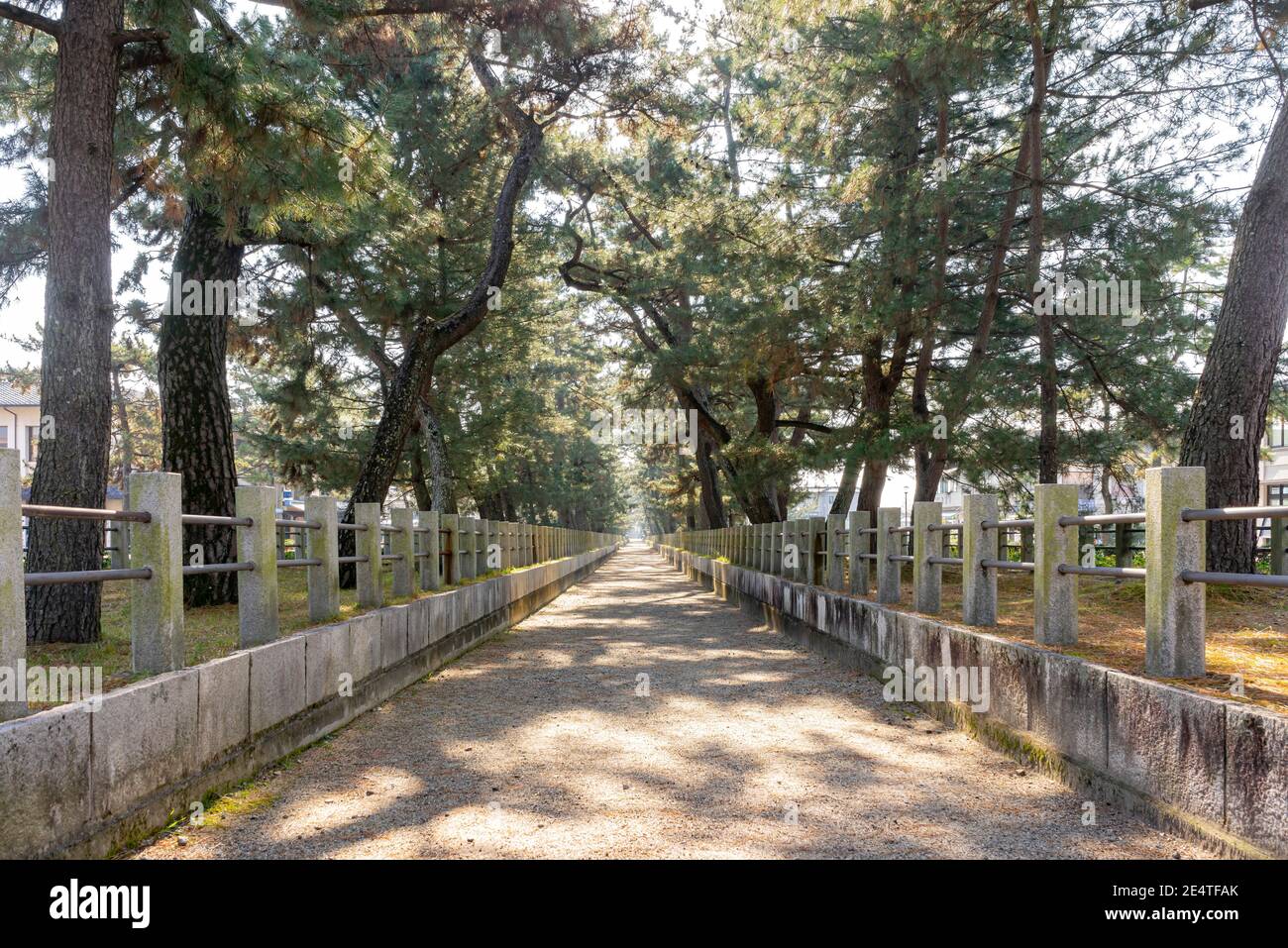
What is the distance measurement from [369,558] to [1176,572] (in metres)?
6.09

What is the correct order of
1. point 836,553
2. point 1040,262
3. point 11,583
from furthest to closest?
point 1040,262, point 836,553, point 11,583

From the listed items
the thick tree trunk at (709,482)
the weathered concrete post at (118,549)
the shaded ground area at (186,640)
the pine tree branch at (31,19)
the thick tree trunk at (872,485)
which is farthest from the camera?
the thick tree trunk at (709,482)

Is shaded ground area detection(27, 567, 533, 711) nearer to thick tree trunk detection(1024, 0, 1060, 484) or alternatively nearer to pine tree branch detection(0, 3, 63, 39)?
pine tree branch detection(0, 3, 63, 39)

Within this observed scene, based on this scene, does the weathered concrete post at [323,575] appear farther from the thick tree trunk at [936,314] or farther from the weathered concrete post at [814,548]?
the thick tree trunk at [936,314]

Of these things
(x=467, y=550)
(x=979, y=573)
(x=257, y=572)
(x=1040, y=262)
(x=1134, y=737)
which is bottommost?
(x=1134, y=737)

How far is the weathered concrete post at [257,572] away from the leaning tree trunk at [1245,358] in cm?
855

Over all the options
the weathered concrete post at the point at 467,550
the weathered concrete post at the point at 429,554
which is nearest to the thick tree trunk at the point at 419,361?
the weathered concrete post at the point at 467,550

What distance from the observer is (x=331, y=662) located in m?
6.38

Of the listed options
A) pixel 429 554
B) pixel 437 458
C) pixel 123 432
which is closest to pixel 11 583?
pixel 429 554

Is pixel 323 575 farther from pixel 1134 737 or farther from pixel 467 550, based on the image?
pixel 1134 737

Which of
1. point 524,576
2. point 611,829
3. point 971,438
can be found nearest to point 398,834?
point 611,829

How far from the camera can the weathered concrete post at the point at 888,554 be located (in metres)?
9.13

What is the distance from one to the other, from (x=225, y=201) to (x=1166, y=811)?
9.40 metres

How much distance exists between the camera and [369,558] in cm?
795
